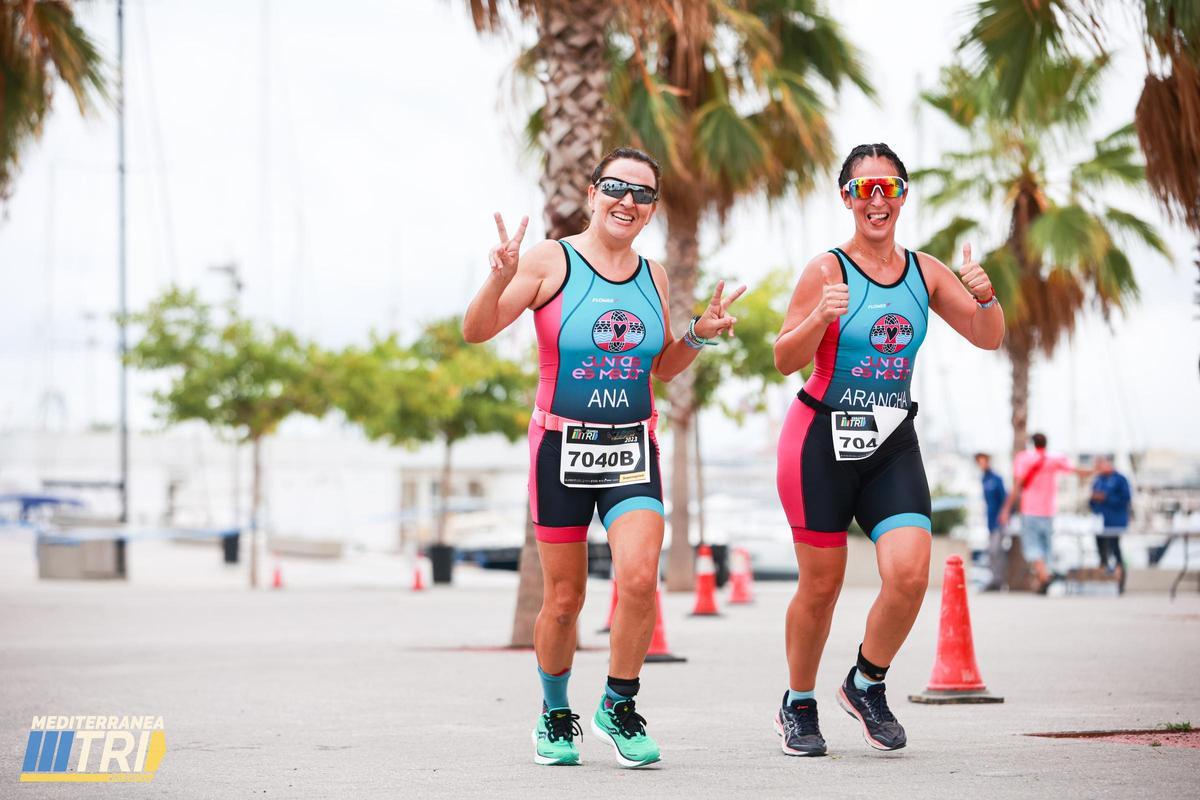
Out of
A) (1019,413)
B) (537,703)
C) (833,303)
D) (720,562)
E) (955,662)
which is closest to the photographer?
(833,303)

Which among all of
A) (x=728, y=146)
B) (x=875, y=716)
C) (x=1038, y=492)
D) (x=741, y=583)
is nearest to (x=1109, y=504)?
(x=1038, y=492)

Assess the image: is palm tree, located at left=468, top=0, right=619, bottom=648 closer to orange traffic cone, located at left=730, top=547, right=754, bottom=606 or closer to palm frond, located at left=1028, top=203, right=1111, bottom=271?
orange traffic cone, located at left=730, top=547, right=754, bottom=606

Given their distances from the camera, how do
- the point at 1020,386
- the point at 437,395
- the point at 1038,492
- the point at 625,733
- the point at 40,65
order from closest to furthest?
the point at 625,733, the point at 40,65, the point at 1038,492, the point at 1020,386, the point at 437,395

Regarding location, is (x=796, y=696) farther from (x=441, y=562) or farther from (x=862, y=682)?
(x=441, y=562)

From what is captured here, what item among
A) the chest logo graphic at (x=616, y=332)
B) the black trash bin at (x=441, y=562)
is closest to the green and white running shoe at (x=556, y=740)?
the chest logo graphic at (x=616, y=332)

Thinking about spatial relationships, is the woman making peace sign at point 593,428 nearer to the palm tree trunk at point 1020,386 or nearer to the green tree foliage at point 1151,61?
the green tree foliage at point 1151,61

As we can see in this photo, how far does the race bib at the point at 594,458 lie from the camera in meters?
6.01

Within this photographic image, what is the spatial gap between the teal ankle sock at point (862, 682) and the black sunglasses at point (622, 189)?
199 cm

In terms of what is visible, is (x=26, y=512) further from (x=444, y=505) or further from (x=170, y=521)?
(x=444, y=505)

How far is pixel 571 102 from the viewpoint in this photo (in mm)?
12445

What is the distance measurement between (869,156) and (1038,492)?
48.9 ft

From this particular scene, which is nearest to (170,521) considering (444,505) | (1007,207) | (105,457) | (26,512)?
(26,512)

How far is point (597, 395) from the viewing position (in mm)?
6043

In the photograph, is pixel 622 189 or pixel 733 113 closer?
pixel 622 189
